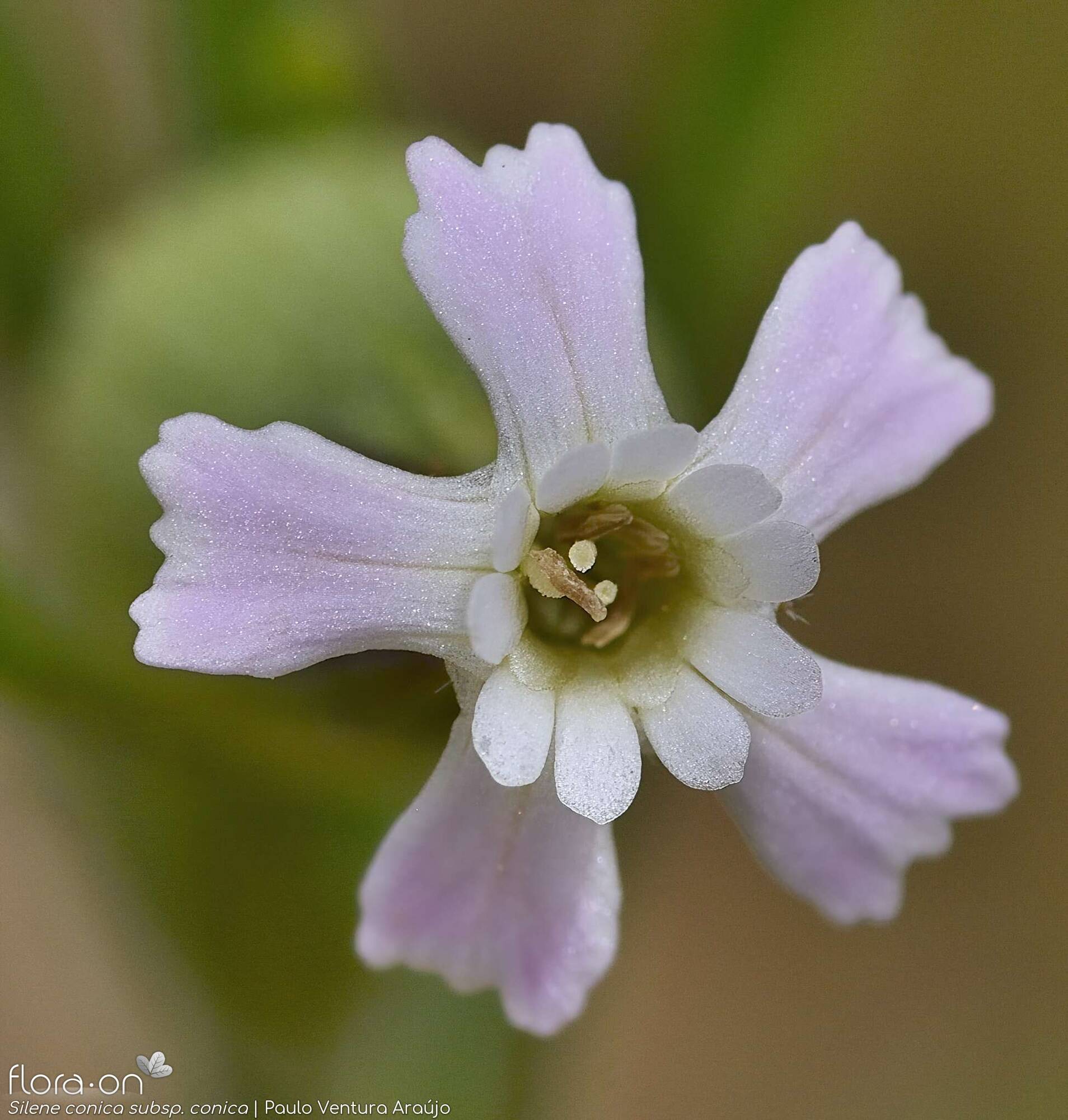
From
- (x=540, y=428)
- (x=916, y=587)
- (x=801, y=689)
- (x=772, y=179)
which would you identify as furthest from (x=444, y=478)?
(x=916, y=587)

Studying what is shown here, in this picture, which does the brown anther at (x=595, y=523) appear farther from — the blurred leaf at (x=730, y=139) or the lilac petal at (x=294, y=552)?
the blurred leaf at (x=730, y=139)

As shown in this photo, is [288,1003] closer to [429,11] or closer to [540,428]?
[540,428]

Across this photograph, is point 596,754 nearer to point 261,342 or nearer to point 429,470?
point 429,470

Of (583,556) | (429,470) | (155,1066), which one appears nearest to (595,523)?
(583,556)

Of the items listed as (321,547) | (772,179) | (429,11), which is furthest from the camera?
(429,11)

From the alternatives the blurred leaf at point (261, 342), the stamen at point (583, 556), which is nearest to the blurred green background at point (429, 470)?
the blurred leaf at point (261, 342)

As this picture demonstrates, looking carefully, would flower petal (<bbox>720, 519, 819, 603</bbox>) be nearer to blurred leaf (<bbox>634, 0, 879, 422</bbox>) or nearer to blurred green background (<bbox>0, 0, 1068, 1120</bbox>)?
blurred green background (<bbox>0, 0, 1068, 1120</bbox>)

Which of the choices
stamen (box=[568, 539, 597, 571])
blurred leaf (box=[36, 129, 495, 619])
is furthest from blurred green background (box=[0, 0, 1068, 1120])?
stamen (box=[568, 539, 597, 571])
